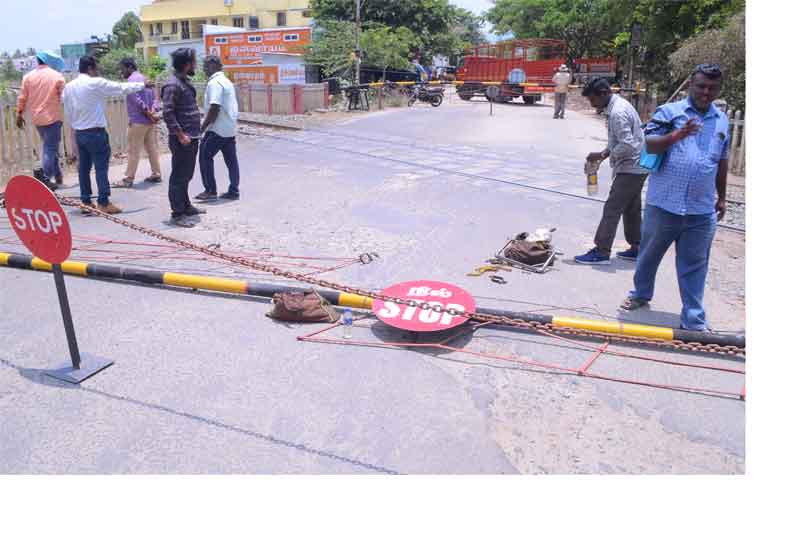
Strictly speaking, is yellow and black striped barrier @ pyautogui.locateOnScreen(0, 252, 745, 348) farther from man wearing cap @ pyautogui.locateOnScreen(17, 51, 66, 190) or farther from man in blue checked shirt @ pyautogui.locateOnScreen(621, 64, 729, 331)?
man wearing cap @ pyautogui.locateOnScreen(17, 51, 66, 190)

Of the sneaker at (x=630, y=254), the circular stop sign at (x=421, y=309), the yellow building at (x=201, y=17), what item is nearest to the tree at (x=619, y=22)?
the sneaker at (x=630, y=254)

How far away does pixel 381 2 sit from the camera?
116ft

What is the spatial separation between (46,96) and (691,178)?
8.03 metres

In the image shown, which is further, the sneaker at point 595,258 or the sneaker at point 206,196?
the sneaker at point 206,196

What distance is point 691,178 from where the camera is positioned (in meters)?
4.28

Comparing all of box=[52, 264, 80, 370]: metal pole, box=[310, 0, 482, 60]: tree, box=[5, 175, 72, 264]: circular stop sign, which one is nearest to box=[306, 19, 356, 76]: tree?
box=[310, 0, 482, 60]: tree

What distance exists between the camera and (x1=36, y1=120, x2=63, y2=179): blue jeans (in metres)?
8.64

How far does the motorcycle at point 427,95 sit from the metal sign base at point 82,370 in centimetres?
2221

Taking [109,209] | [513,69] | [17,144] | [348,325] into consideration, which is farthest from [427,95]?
[348,325]

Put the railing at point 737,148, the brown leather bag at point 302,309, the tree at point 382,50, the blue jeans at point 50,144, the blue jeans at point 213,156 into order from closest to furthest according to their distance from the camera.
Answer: the brown leather bag at point 302,309, the blue jeans at point 213,156, the blue jeans at point 50,144, the railing at point 737,148, the tree at point 382,50

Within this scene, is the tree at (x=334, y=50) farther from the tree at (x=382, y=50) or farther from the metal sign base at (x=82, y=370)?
the metal sign base at (x=82, y=370)

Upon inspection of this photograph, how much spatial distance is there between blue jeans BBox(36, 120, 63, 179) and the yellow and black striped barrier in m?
3.57

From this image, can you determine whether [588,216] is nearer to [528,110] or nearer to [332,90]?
[528,110]

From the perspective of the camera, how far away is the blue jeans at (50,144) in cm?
864
